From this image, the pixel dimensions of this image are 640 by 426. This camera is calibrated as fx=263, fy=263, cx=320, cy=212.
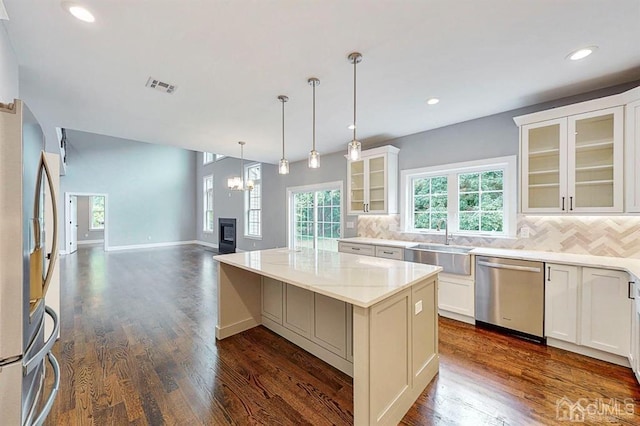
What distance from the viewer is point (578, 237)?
288 centimetres

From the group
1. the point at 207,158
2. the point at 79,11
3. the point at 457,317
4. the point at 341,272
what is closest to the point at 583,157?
the point at 457,317

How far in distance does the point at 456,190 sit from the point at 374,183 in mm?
1252

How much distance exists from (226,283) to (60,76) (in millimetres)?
2491

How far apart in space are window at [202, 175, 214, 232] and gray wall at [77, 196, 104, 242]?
4.93 metres

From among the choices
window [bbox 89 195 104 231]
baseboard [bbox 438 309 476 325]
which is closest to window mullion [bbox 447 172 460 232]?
baseboard [bbox 438 309 476 325]

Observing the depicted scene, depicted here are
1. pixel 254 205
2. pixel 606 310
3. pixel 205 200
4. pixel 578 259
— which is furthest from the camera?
pixel 205 200

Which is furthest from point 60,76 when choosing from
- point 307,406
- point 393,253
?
point 393,253

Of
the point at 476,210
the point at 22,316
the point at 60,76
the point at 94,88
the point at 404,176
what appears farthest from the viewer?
the point at 404,176

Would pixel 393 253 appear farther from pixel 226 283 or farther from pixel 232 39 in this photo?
pixel 232 39

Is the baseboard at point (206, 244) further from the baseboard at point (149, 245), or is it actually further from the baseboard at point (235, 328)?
the baseboard at point (235, 328)

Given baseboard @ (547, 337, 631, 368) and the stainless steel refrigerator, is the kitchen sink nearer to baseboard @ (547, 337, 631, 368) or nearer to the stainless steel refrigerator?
baseboard @ (547, 337, 631, 368)

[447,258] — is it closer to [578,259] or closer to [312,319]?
[578,259]

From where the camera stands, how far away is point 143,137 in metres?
4.35

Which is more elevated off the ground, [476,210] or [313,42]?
[313,42]
